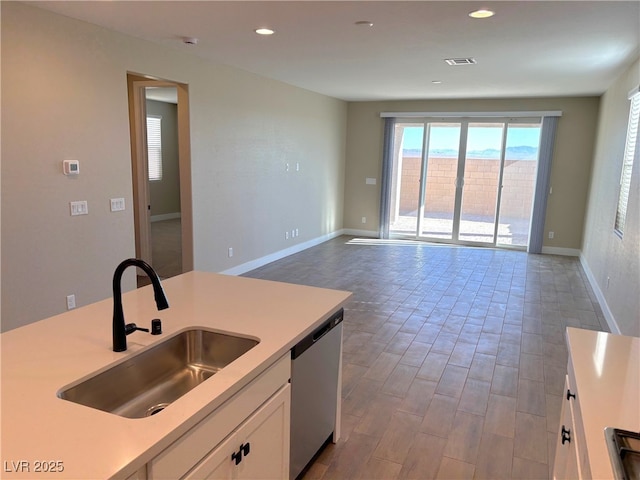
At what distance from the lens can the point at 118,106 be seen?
4012 millimetres

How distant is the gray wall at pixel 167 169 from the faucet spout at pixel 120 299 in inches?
353

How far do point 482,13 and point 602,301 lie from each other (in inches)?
138

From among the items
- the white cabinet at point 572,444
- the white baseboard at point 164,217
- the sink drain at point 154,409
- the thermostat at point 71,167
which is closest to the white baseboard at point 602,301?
the white cabinet at point 572,444

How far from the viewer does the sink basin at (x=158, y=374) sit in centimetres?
145

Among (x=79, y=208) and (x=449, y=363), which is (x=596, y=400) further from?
(x=79, y=208)

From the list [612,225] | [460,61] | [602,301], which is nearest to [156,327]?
[460,61]

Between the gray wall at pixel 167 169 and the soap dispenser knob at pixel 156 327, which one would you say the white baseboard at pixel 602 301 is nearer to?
the soap dispenser knob at pixel 156 327

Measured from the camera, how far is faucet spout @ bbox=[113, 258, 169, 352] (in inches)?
57.7

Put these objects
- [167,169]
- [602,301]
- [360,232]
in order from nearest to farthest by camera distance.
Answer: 1. [602,301]
2. [360,232]
3. [167,169]

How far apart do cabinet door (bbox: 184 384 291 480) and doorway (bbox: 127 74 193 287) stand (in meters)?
3.67

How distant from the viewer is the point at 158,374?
171 centimetres

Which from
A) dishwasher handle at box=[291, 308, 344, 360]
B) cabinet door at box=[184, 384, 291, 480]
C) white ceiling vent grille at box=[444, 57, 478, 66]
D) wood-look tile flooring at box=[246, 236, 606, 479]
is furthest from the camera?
white ceiling vent grille at box=[444, 57, 478, 66]

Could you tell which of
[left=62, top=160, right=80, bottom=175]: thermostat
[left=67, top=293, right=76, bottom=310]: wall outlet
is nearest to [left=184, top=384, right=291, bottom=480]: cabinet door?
[left=67, top=293, right=76, bottom=310]: wall outlet

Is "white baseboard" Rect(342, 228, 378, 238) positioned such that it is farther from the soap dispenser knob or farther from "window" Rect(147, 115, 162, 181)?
the soap dispenser knob
